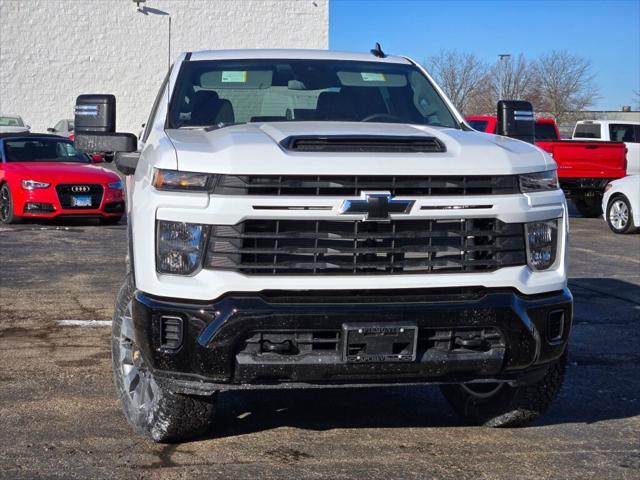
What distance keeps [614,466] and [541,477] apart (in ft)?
1.35

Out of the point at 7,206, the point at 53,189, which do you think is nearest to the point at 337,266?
the point at 53,189

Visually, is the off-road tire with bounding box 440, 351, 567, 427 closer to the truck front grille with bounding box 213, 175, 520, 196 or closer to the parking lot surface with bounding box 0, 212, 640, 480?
the parking lot surface with bounding box 0, 212, 640, 480

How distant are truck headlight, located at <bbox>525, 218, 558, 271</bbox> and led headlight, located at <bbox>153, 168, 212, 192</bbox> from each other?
1.53 m

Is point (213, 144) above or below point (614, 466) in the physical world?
above

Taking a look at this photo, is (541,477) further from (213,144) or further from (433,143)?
(213,144)

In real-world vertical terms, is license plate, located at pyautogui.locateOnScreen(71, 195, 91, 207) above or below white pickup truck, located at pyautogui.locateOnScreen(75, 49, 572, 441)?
below

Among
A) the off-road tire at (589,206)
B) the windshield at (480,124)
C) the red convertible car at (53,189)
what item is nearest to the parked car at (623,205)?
the off-road tire at (589,206)

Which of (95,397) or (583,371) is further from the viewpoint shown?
(583,371)

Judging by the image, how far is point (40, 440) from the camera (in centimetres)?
518

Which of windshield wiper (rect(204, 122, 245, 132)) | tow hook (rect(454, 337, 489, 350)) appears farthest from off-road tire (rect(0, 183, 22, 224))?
tow hook (rect(454, 337, 489, 350))

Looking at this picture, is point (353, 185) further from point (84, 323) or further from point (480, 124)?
point (480, 124)

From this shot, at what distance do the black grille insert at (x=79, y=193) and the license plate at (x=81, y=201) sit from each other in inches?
0.6

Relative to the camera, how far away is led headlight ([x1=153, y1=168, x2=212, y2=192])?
4562 mm

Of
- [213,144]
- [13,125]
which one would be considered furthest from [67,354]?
[13,125]
